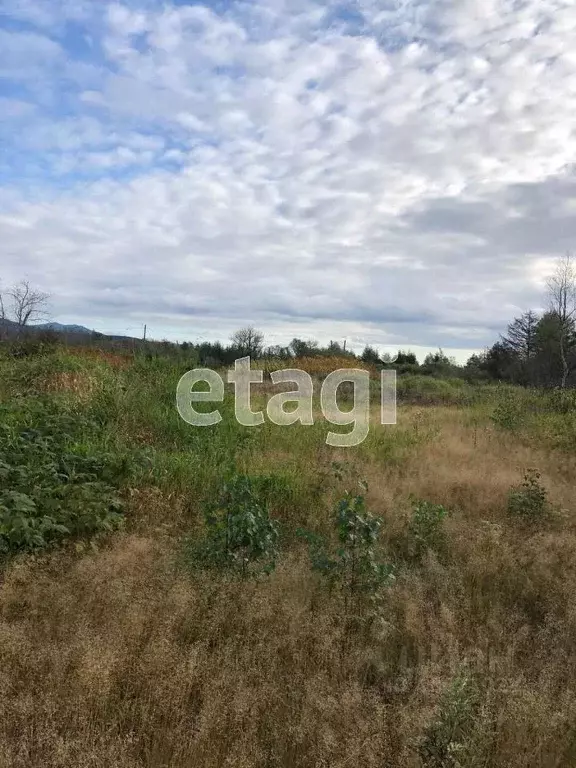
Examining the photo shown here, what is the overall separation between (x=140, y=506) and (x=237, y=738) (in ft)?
7.60

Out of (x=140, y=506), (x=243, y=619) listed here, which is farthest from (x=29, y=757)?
(x=140, y=506)

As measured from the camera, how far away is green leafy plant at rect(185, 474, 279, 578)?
3201mm

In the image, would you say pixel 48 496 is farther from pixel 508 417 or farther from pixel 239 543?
pixel 508 417

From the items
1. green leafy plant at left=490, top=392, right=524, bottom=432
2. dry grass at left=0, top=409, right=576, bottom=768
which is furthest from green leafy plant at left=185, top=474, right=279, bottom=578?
green leafy plant at left=490, top=392, right=524, bottom=432

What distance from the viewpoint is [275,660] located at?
2484 millimetres

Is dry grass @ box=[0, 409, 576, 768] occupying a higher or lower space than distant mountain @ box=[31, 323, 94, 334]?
lower

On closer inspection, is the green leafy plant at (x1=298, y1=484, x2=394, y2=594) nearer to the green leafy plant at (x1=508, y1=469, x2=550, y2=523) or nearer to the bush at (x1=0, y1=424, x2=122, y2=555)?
the bush at (x1=0, y1=424, x2=122, y2=555)

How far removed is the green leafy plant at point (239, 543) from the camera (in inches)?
126

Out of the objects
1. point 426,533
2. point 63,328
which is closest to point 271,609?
point 426,533

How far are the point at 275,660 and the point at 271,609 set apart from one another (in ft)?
1.11

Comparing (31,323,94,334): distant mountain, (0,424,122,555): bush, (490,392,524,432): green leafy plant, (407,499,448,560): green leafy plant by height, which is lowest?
(407,499,448,560): green leafy plant

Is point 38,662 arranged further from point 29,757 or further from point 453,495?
point 453,495

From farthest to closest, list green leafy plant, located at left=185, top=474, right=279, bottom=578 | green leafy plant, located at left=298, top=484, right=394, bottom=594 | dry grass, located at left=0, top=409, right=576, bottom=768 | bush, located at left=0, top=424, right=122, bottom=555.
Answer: bush, located at left=0, top=424, right=122, bottom=555, green leafy plant, located at left=185, top=474, right=279, bottom=578, green leafy plant, located at left=298, top=484, right=394, bottom=594, dry grass, located at left=0, top=409, right=576, bottom=768

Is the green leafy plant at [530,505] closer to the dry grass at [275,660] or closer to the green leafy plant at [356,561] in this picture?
the dry grass at [275,660]
